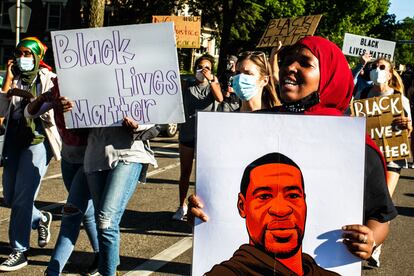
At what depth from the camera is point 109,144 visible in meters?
4.35

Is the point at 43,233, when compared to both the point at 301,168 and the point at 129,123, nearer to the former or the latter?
the point at 129,123

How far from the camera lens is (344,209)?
2.23 meters

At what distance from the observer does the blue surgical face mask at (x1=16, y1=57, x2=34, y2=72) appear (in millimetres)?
5113

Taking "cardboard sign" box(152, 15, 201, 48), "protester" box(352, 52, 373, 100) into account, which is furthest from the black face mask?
"cardboard sign" box(152, 15, 201, 48)

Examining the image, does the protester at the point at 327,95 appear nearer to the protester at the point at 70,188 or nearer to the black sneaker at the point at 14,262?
the protester at the point at 70,188

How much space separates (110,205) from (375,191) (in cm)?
221

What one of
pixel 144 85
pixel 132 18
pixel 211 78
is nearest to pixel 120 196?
pixel 144 85

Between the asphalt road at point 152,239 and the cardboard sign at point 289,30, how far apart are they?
2.80 meters

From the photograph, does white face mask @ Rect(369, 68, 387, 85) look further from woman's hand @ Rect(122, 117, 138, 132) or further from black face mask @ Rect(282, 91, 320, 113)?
black face mask @ Rect(282, 91, 320, 113)

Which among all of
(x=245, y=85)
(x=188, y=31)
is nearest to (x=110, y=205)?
(x=245, y=85)

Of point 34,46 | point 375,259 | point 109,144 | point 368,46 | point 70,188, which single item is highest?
point 368,46

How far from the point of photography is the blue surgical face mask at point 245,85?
14.4ft

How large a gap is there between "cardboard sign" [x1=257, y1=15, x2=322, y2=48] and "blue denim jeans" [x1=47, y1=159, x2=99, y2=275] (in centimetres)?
586

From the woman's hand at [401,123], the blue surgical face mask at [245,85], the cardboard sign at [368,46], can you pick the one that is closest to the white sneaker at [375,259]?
the woman's hand at [401,123]
